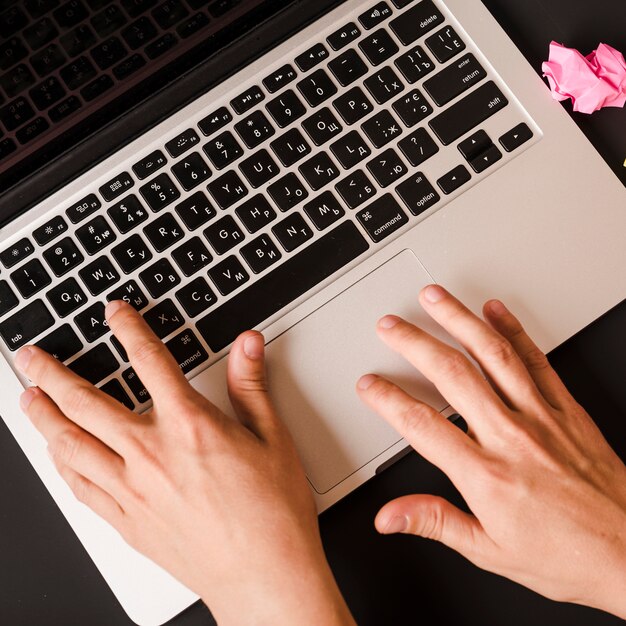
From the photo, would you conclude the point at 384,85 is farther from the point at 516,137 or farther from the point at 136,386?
the point at 136,386

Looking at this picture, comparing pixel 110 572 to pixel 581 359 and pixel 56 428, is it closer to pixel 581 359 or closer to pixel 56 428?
pixel 56 428

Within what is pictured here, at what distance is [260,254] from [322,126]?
0.16m

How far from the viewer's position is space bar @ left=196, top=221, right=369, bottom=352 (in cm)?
67

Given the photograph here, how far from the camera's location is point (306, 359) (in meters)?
0.67

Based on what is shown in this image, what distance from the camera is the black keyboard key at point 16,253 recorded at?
0.68 m

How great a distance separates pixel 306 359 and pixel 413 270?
5.9 inches

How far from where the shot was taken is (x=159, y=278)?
67 centimetres

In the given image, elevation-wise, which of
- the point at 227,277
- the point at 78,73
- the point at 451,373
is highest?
the point at 78,73

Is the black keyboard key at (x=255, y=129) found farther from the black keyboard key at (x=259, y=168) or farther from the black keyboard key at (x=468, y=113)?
the black keyboard key at (x=468, y=113)

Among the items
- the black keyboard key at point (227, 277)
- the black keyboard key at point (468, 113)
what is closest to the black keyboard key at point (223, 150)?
the black keyboard key at point (227, 277)

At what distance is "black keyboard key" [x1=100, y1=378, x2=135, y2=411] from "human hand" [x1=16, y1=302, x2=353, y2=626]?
0.7 inches

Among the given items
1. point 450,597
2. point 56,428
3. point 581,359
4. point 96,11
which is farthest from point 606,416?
point 96,11

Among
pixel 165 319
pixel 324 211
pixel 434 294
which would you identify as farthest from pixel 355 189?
pixel 165 319

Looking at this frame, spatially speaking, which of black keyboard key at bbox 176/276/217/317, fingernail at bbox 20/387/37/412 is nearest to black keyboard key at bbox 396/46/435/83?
black keyboard key at bbox 176/276/217/317
